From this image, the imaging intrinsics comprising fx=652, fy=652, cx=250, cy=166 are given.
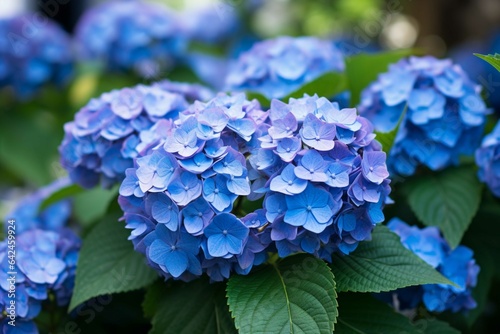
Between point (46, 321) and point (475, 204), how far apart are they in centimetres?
90

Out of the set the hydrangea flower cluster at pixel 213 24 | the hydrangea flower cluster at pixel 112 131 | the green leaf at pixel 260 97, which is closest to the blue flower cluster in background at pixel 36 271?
the hydrangea flower cluster at pixel 112 131

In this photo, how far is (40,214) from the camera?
1719 millimetres

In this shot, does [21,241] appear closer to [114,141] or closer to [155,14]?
[114,141]

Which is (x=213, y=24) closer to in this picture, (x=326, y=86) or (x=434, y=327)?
(x=326, y=86)

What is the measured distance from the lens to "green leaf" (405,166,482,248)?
1.28 metres

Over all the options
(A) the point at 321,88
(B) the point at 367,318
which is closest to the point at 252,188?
(B) the point at 367,318

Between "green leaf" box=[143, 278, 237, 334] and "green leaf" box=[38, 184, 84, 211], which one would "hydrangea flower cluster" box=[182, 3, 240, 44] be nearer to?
"green leaf" box=[38, 184, 84, 211]

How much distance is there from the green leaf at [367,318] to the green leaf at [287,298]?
0.43 ft

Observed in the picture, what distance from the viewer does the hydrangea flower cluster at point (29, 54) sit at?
7.74 feet

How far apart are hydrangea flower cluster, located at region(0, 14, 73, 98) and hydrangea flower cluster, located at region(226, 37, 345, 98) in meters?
1.03

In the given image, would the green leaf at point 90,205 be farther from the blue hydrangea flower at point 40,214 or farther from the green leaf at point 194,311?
the green leaf at point 194,311

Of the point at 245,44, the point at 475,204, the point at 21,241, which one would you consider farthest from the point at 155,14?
the point at 475,204

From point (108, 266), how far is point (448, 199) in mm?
694

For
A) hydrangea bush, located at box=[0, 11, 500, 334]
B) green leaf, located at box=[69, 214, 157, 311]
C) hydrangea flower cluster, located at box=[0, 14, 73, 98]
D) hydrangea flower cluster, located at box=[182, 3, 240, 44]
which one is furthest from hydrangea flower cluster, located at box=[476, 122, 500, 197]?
hydrangea flower cluster, located at box=[182, 3, 240, 44]
